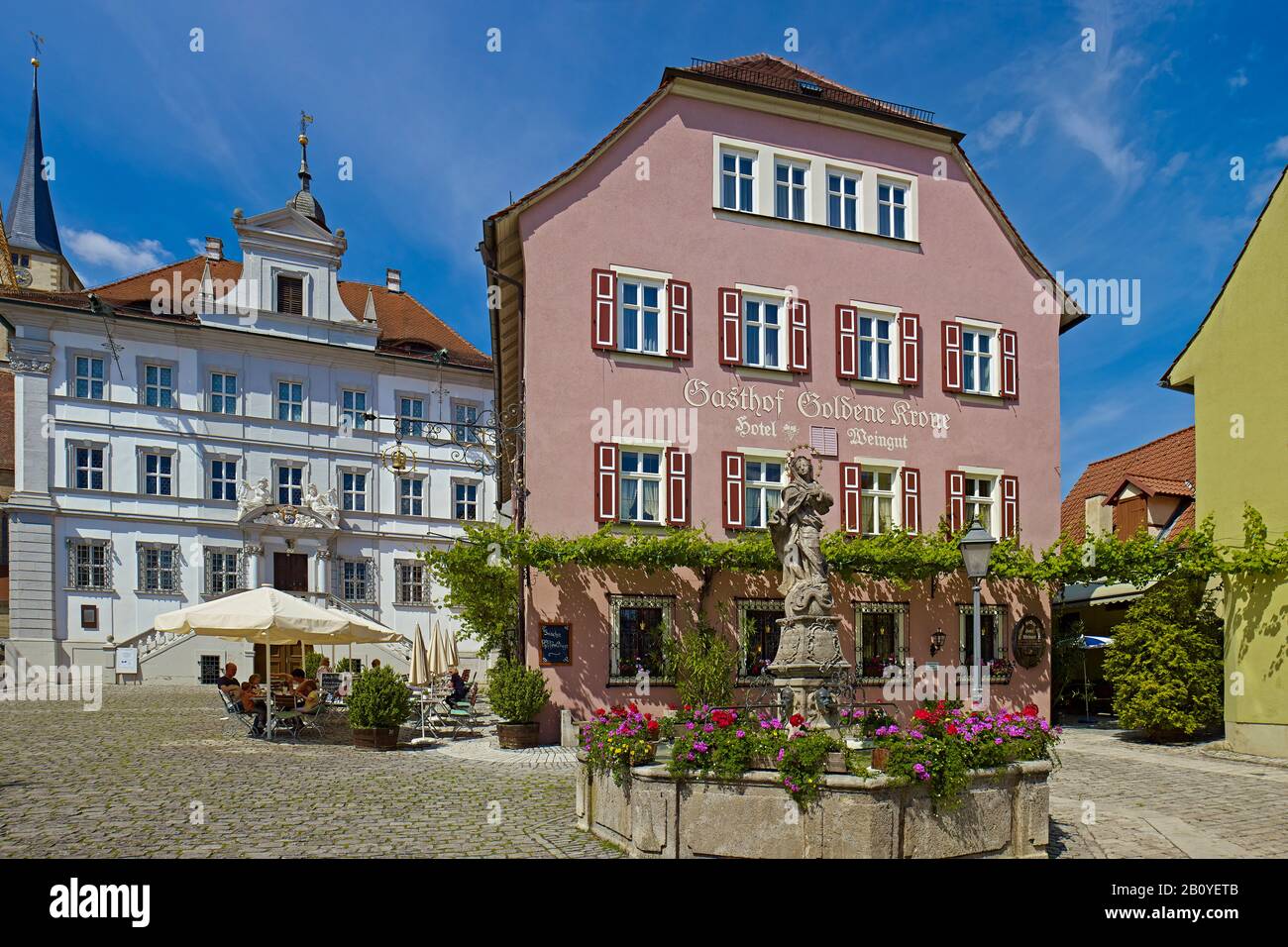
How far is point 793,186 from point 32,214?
68.0 meters

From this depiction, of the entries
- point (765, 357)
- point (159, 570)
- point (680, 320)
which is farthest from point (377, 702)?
point (159, 570)

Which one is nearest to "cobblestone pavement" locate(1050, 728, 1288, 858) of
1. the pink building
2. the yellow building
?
the yellow building

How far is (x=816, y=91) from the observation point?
2131 cm

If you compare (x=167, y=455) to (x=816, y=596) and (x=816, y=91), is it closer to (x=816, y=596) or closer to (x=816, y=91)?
(x=816, y=91)

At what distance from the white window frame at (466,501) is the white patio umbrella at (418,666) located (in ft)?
68.7

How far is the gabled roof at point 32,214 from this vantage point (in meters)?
69.2

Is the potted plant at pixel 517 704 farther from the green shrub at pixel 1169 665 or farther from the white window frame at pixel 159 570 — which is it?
the white window frame at pixel 159 570

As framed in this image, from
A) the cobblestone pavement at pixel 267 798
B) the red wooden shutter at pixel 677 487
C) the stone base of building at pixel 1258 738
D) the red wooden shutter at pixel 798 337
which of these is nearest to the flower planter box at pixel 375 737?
the cobblestone pavement at pixel 267 798

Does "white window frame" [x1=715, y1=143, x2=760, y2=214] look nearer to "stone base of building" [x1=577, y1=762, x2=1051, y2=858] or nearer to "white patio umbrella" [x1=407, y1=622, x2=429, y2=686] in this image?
"white patio umbrella" [x1=407, y1=622, x2=429, y2=686]

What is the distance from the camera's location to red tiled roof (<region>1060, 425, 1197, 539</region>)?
23969 millimetres

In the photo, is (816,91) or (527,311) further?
(816,91)

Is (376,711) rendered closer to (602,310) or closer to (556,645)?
(556,645)
